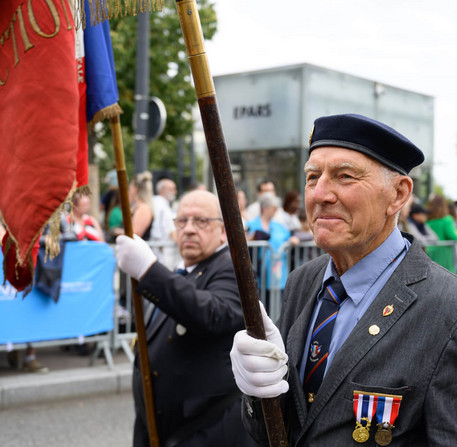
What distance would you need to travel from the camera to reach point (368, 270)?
6.40 feet

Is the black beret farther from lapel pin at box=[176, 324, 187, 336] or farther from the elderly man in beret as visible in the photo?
lapel pin at box=[176, 324, 187, 336]

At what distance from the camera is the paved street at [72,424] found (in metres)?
5.20

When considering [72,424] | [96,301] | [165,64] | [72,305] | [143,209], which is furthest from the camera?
[165,64]

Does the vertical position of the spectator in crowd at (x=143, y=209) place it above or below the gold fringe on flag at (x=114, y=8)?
below

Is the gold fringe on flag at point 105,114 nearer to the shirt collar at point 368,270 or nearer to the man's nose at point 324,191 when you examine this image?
the man's nose at point 324,191

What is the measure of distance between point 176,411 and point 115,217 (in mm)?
6568

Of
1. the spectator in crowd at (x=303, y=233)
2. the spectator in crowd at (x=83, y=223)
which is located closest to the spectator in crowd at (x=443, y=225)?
the spectator in crowd at (x=303, y=233)

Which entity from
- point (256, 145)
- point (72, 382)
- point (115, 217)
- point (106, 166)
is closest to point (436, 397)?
point (72, 382)

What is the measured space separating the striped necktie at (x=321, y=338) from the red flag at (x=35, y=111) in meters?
0.88

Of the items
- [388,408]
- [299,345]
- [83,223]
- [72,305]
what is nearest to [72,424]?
[72,305]

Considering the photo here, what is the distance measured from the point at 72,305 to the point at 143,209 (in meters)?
1.80

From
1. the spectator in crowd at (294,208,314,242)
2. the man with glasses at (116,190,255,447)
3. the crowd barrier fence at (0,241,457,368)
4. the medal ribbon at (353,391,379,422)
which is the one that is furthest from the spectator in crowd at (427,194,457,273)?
the medal ribbon at (353,391,379,422)

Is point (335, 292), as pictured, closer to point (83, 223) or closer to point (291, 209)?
point (83, 223)

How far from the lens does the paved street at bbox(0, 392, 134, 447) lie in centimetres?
520
